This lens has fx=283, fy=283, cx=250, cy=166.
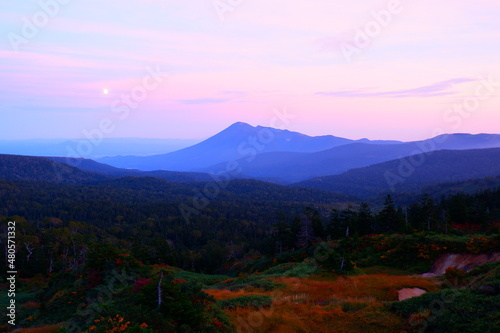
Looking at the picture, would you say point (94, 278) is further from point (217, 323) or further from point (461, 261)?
point (461, 261)

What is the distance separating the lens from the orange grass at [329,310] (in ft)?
35.1

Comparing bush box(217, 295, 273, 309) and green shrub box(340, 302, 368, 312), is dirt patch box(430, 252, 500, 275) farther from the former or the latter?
bush box(217, 295, 273, 309)

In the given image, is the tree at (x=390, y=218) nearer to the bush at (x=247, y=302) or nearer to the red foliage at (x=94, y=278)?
the bush at (x=247, y=302)

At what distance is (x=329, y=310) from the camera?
12.2 m

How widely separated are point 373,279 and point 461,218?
28259 mm

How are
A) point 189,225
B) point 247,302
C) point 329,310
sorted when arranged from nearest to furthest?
1. point 329,310
2. point 247,302
3. point 189,225

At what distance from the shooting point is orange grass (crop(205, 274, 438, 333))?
1069 centimetres

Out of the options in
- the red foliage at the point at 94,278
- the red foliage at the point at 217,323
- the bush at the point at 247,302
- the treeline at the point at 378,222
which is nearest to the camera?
the red foliage at the point at 217,323

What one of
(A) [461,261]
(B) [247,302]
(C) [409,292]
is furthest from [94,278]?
(A) [461,261]

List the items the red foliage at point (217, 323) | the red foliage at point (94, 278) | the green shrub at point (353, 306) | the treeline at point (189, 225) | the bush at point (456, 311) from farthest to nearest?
the treeline at point (189, 225) < the red foliage at point (94, 278) < the green shrub at point (353, 306) < the red foliage at point (217, 323) < the bush at point (456, 311)

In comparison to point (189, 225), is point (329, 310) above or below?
above

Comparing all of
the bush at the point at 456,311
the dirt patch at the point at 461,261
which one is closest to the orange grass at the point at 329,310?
the bush at the point at 456,311

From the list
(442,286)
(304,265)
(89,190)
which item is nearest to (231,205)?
(89,190)

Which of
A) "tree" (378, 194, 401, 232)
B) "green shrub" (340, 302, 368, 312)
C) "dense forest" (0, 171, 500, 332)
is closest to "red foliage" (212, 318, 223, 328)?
"dense forest" (0, 171, 500, 332)
